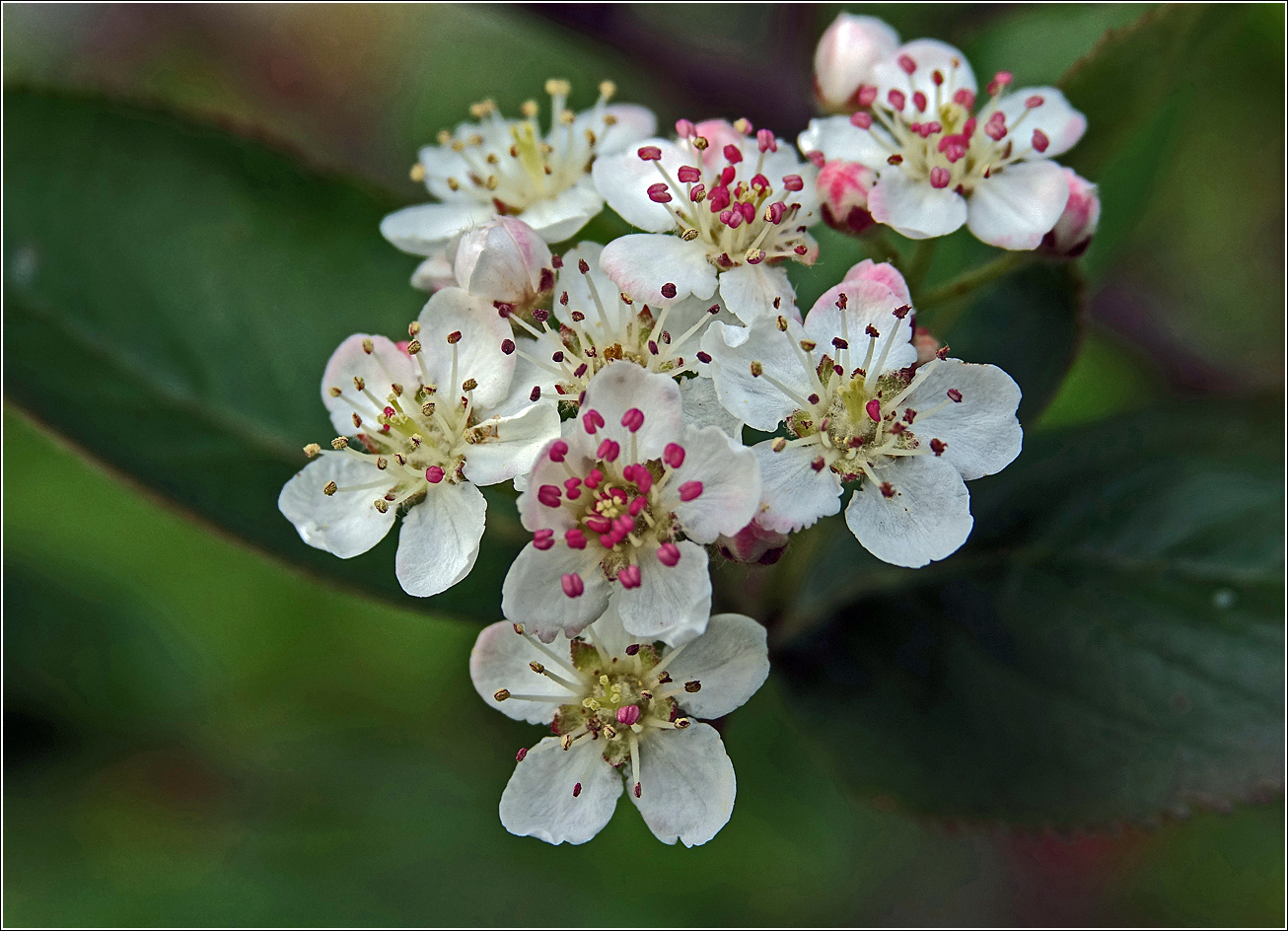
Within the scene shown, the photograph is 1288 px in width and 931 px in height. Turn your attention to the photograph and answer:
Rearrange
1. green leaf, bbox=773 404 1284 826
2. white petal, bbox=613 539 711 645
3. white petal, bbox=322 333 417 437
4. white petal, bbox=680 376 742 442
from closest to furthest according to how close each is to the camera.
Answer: white petal, bbox=613 539 711 645
white petal, bbox=680 376 742 442
white petal, bbox=322 333 417 437
green leaf, bbox=773 404 1284 826

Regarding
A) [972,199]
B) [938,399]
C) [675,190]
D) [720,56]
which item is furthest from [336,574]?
[720,56]

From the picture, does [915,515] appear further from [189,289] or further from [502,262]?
[189,289]

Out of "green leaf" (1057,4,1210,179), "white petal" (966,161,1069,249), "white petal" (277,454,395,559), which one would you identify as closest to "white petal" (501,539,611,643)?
"white petal" (277,454,395,559)

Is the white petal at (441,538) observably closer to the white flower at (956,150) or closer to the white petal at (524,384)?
the white petal at (524,384)

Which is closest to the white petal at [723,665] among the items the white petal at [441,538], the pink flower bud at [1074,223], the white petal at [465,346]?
the white petal at [441,538]

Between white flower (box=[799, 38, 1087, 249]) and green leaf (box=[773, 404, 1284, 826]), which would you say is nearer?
white flower (box=[799, 38, 1087, 249])

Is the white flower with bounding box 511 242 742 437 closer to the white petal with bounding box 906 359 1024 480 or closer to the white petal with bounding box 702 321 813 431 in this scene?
the white petal with bounding box 702 321 813 431
